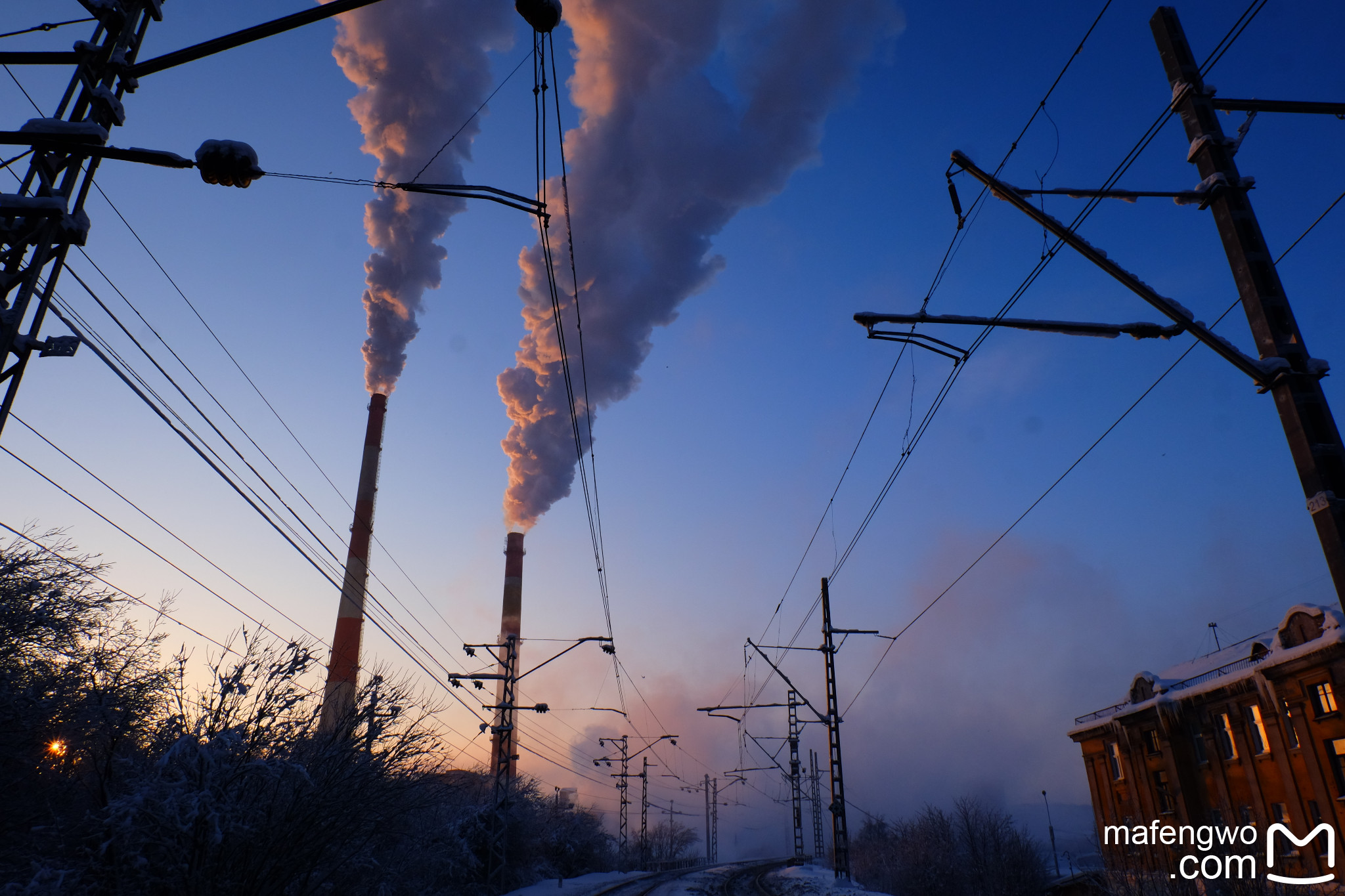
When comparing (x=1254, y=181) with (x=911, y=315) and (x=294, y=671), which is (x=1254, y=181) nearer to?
(x=911, y=315)

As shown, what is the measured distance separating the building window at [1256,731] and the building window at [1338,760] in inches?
114

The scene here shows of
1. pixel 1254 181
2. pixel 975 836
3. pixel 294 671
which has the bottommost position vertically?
pixel 975 836

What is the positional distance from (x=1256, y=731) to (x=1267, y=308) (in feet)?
104

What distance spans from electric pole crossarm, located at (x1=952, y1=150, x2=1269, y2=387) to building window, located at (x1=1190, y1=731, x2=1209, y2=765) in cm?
3416

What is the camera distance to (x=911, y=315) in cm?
813

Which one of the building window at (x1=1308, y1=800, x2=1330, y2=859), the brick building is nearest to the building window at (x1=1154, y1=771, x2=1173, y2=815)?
→ the brick building

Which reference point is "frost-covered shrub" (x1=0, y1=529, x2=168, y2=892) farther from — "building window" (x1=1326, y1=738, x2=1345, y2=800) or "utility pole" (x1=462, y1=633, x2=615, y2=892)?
"building window" (x1=1326, y1=738, x2=1345, y2=800)

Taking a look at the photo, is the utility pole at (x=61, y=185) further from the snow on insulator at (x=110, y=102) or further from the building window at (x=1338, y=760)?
the building window at (x=1338, y=760)

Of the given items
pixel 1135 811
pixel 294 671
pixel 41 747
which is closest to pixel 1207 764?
pixel 1135 811

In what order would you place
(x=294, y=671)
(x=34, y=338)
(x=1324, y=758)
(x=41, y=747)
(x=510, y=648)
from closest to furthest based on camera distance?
(x=34, y=338) < (x=294, y=671) < (x=41, y=747) < (x=1324, y=758) < (x=510, y=648)

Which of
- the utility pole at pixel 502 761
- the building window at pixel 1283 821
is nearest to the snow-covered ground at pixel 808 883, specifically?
the utility pole at pixel 502 761

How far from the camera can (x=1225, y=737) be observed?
31.0m

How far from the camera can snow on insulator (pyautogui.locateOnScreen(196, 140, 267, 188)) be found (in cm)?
425

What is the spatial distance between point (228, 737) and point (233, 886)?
7.40 ft
